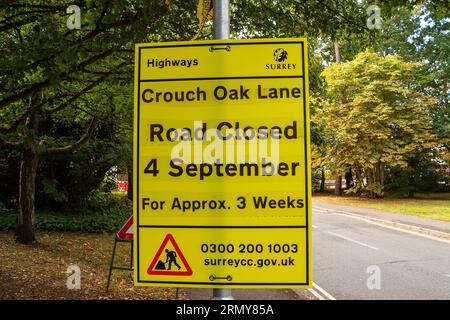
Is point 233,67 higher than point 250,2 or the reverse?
the reverse

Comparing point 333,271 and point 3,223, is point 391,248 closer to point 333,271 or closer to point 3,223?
point 333,271

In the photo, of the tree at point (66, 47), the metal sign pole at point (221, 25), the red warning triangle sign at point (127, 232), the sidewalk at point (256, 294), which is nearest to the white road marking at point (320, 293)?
the sidewalk at point (256, 294)

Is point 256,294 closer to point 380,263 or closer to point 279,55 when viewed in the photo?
point 380,263

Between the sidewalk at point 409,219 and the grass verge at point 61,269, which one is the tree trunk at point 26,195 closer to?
the grass verge at point 61,269

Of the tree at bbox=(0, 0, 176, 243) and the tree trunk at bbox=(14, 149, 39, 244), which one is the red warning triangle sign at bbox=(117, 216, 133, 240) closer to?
the tree at bbox=(0, 0, 176, 243)

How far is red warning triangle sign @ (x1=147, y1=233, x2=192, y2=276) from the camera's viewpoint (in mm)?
1865

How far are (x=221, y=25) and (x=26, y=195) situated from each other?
33.2ft

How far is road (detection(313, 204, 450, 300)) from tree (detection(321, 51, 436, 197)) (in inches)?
519

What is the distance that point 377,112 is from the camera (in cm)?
2791

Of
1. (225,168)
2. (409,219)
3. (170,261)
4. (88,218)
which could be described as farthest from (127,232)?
(409,219)

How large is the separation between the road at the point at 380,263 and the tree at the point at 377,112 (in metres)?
13.2
